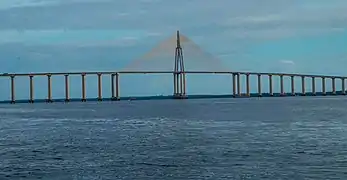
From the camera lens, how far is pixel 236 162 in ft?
79.6

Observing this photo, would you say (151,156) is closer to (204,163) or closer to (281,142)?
(204,163)

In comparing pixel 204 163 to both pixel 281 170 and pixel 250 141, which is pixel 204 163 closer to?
pixel 281 170

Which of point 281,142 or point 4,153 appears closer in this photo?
point 4,153

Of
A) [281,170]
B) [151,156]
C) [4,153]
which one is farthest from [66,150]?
[281,170]

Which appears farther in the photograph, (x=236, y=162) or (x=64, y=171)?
(x=236, y=162)

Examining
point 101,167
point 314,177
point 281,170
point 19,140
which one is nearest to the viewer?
point 314,177

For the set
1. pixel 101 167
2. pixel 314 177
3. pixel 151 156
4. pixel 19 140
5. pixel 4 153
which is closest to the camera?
pixel 314 177

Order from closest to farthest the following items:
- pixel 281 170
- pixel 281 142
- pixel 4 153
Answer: pixel 281 170 → pixel 4 153 → pixel 281 142

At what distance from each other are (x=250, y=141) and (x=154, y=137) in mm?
6415

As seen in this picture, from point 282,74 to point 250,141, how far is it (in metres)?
94.8

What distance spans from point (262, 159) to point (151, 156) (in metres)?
4.34

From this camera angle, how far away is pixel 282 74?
415 feet

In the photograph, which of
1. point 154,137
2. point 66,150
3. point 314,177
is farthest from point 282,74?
point 314,177

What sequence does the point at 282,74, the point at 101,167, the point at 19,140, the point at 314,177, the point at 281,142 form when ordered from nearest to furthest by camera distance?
the point at 314,177 → the point at 101,167 → the point at 281,142 → the point at 19,140 → the point at 282,74
